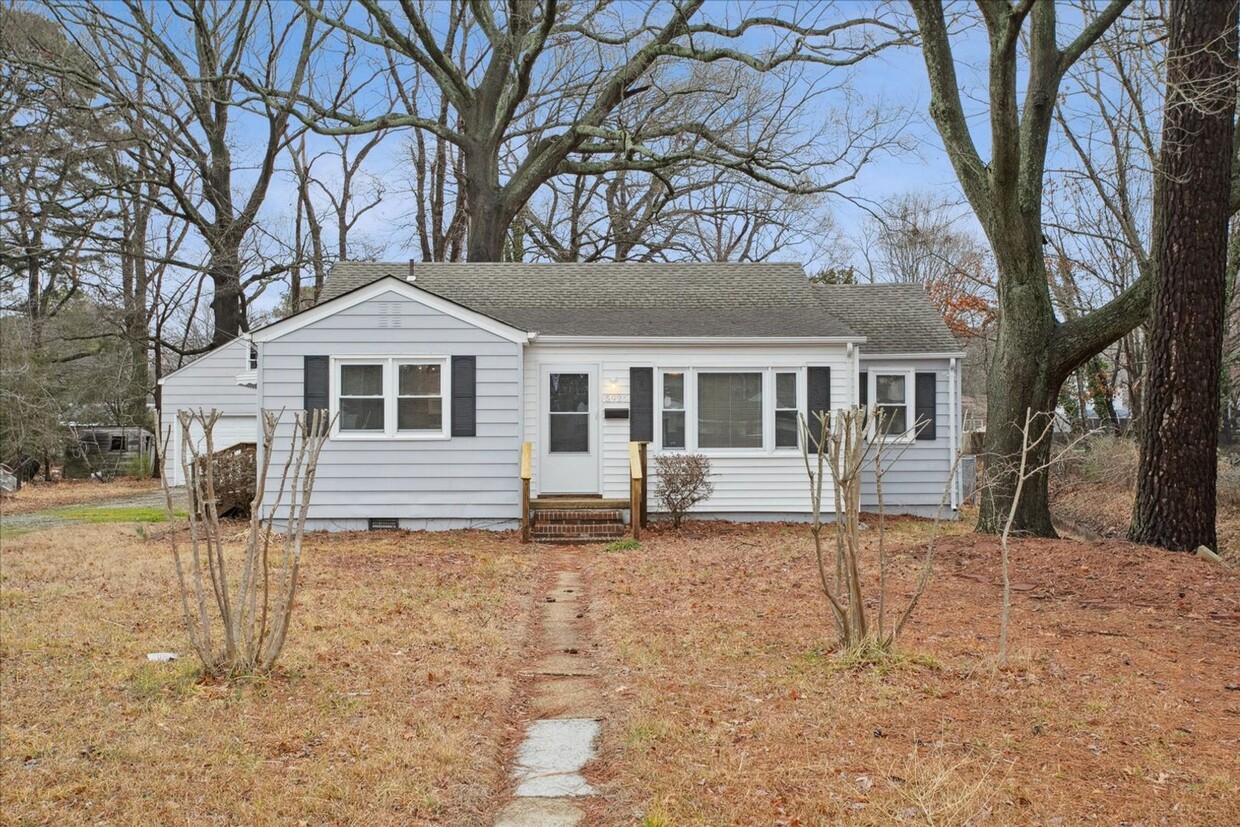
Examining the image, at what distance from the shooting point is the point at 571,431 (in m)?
15.0

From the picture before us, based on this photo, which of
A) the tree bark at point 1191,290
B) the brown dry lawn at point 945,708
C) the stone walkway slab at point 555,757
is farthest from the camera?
the tree bark at point 1191,290

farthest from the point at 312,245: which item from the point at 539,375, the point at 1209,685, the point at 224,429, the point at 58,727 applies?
the point at 1209,685

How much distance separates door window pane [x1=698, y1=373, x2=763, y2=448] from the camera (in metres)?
15.0

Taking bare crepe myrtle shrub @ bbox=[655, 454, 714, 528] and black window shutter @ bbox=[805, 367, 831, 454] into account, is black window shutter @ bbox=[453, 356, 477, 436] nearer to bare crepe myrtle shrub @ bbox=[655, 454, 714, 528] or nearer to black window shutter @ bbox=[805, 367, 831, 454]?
bare crepe myrtle shrub @ bbox=[655, 454, 714, 528]

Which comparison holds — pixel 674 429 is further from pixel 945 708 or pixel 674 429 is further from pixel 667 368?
pixel 945 708

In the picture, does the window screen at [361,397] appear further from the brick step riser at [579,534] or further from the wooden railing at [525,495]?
the brick step riser at [579,534]

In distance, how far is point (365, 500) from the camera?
46.8ft

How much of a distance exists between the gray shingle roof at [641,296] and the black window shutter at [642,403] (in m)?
0.64

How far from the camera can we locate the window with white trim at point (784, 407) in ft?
49.5

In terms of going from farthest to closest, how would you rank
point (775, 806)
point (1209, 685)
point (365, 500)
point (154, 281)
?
point (154, 281), point (365, 500), point (1209, 685), point (775, 806)

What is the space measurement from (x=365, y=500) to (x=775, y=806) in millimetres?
10952

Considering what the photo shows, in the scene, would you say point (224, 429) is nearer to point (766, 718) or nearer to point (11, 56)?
point (11, 56)

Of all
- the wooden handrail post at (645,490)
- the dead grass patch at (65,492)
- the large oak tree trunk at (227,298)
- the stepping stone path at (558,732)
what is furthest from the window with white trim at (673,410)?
the large oak tree trunk at (227,298)

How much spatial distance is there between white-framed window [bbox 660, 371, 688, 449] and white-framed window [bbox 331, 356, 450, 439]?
10.3ft
